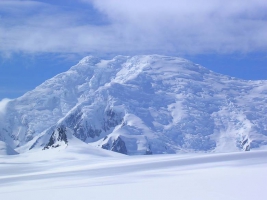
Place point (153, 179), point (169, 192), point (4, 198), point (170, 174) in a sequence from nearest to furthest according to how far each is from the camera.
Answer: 1. point (169, 192)
2. point (4, 198)
3. point (153, 179)
4. point (170, 174)

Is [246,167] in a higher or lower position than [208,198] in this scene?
higher

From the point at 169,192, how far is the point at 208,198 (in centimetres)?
319

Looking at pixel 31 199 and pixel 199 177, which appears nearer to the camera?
pixel 31 199

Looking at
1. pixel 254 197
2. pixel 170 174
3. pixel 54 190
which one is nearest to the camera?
pixel 254 197

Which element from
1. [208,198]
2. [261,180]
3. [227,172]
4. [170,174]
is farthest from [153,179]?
[208,198]

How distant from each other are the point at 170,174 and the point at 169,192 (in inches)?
379

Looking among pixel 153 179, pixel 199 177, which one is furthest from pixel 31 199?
pixel 199 177

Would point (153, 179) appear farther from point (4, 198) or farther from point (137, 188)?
point (4, 198)

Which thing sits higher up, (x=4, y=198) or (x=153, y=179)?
(x=153, y=179)

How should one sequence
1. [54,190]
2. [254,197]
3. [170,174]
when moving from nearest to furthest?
[254,197]
[54,190]
[170,174]

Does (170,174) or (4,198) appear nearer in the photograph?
(4,198)

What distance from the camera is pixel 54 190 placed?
101 feet

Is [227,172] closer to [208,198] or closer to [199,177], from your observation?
[199,177]

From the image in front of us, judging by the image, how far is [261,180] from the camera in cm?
2934
